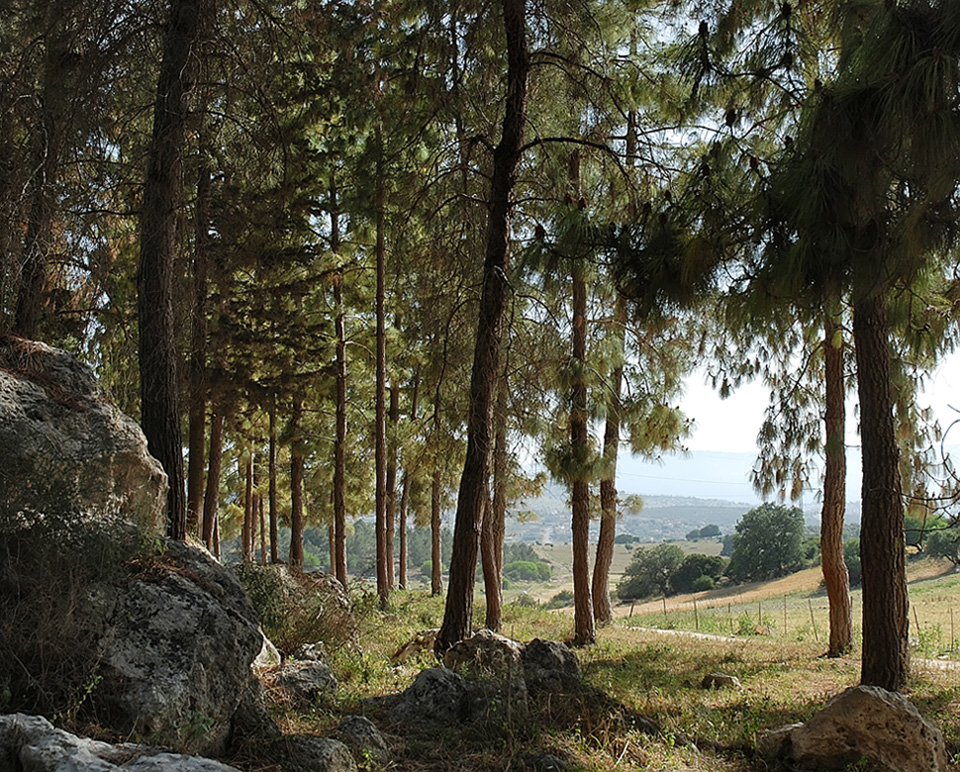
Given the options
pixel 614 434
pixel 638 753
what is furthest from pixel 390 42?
pixel 638 753

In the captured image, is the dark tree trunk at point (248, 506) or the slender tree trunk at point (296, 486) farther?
the dark tree trunk at point (248, 506)

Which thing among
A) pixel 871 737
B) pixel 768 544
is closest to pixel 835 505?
pixel 871 737

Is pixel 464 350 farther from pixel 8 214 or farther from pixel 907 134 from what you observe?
pixel 907 134

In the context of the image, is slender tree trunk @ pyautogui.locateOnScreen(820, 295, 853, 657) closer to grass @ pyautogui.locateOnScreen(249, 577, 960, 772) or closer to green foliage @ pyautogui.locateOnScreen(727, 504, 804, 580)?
grass @ pyautogui.locateOnScreen(249, 577, 960, 772)

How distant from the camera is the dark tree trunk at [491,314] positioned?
8484 millimetres

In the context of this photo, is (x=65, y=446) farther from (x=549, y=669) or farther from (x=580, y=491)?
(x=580, y=491)

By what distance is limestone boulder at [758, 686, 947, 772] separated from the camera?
4859 millimetres

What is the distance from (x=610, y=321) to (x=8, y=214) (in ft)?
29.3

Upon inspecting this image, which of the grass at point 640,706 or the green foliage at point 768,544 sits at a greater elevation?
the grass at point 640,706

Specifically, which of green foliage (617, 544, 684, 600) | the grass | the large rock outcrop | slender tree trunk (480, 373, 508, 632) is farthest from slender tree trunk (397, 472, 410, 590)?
green foliage (617, 544, 684, 600)

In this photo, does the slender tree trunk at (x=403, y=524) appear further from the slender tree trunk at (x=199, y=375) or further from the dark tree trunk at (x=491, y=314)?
the dark tree trunk at (x=491, y=314)

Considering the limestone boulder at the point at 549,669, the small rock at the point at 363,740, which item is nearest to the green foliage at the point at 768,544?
the limestone boulder at the point at 549,669

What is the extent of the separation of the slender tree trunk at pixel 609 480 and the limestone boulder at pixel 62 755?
336 inches

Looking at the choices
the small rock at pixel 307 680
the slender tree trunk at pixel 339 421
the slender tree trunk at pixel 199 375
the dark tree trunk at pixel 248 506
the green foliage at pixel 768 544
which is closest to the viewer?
the small rock at pixel 307 680
